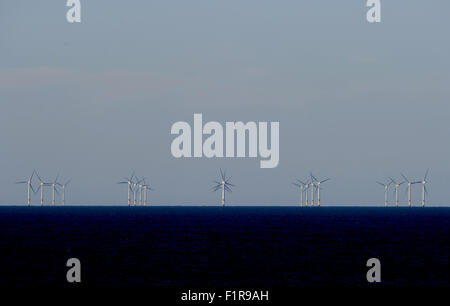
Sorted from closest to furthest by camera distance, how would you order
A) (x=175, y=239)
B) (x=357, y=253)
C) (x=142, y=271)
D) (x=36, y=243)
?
(x=142, y=271) < (x=357, y=253) < (x=36, y=243) < (x=175, y=239)

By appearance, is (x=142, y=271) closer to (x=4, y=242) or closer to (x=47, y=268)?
(x=47, y=268)
